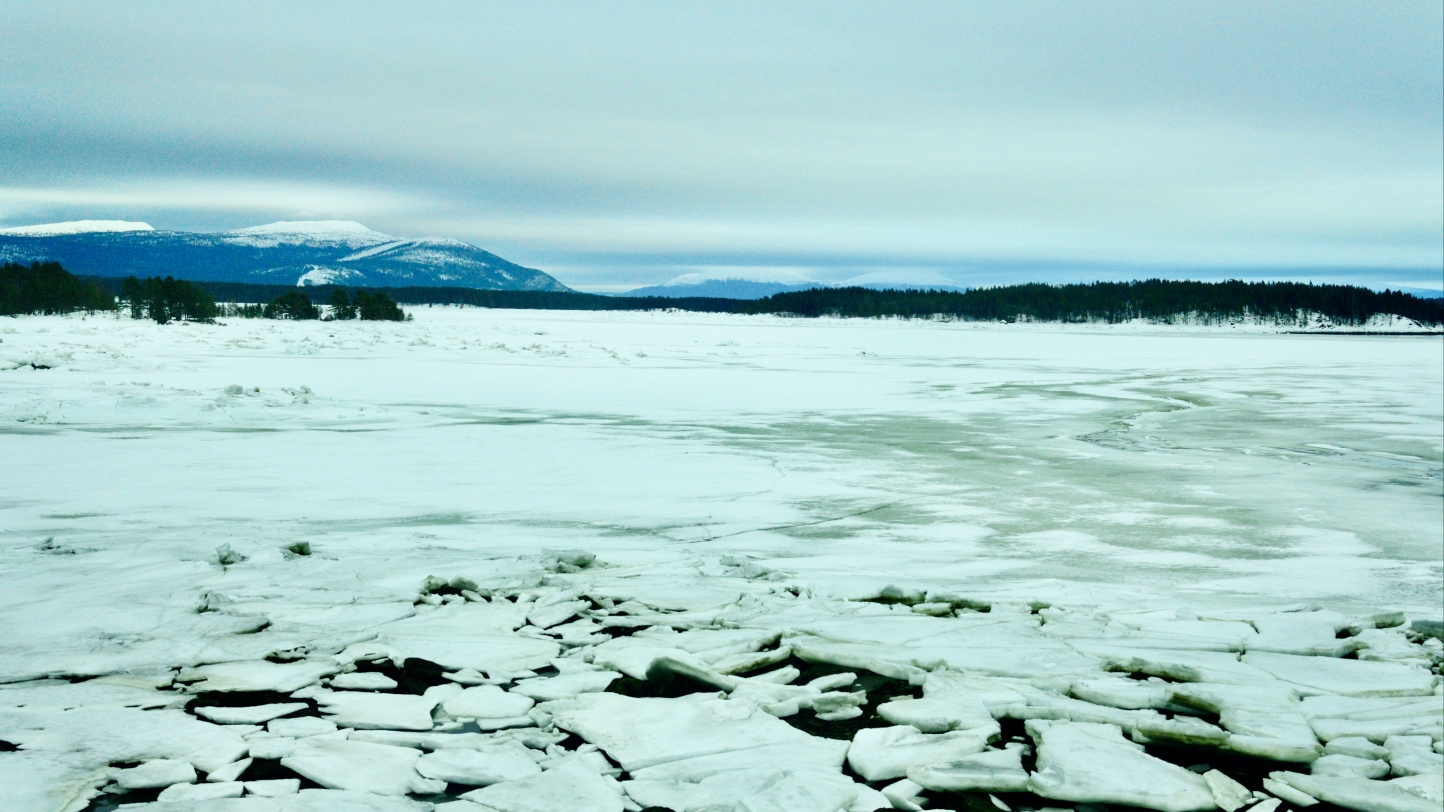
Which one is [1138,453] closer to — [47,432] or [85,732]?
[85,732]

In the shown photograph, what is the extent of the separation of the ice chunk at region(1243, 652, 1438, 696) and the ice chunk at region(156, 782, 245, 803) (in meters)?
3.52

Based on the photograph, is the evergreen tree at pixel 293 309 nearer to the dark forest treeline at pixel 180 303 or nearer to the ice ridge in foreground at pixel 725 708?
the dark forest treeline at pixel 180 303

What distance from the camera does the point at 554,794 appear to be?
Answer: 2666mm

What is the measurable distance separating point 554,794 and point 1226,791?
1866 millimetres

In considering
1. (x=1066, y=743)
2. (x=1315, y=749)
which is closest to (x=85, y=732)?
(x=1066, y=743)

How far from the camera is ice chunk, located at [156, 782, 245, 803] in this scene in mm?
2559

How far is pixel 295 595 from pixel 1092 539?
4339 millimetres

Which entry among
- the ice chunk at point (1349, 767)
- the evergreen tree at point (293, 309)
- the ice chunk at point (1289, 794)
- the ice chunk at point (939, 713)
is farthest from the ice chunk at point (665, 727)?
the evergreen tree at point (293, 309)

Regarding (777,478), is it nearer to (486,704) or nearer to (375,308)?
(486,704)

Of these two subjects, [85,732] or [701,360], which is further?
[701,360]

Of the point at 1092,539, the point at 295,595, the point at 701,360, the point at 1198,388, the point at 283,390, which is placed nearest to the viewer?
the point at 295,595

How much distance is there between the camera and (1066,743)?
9.97 ft

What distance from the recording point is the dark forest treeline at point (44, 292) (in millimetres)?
43406

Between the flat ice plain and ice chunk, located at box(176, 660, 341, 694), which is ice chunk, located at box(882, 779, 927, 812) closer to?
the flat ice plain
